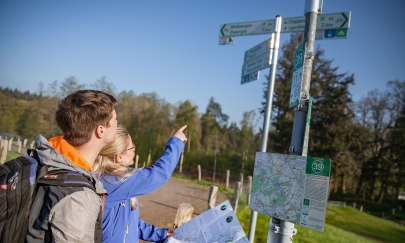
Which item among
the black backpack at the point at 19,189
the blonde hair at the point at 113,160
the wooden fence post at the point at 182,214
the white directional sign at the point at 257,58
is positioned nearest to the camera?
the black backpack at the point at 19,189

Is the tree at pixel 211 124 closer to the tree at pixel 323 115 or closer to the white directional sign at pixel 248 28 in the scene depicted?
the tree at pixel 323 115

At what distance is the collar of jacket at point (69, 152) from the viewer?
170cm

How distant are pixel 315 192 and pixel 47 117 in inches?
1679

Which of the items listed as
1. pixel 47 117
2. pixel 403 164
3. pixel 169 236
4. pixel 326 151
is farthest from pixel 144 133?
pixel 169 236

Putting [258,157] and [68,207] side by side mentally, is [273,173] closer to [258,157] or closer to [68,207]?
[258,157]

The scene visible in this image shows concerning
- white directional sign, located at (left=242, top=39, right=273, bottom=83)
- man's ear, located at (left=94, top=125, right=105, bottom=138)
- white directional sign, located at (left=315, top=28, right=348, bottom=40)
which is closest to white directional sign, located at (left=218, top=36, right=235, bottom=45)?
white directional sign, located at (left=242, top=39, right=273, bottom=83)

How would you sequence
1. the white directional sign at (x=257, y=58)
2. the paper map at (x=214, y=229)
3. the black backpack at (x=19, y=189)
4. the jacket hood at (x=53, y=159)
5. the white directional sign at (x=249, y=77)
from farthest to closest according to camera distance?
the white directional sign at (x=249, y=77) → the white directional sign at (x=257, y=58) → the paper map at (x=214, y=229) → the jacket hood at (x=53, y=159) → the black backpack at (x=19, y=189)

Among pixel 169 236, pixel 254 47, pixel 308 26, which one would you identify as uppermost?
pixel 254 47

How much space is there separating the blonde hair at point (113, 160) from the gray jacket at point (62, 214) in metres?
0.83

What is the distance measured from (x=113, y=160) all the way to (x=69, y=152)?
791mm

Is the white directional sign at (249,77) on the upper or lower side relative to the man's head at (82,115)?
upper

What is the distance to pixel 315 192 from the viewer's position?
83.7 inches

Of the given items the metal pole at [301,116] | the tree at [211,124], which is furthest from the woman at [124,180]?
the tree at [211,124]

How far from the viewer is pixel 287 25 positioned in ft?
13.8
